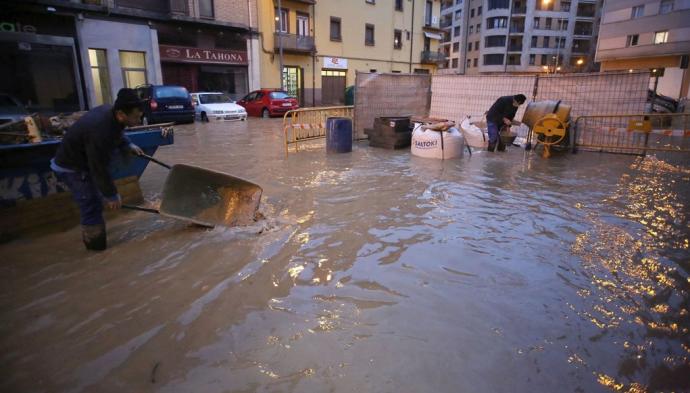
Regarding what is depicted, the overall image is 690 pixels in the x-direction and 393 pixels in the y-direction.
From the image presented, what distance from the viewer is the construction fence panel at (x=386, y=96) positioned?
1166cm

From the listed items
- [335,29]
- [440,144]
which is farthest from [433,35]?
[440,144]

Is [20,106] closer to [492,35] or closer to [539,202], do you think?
[539,202]

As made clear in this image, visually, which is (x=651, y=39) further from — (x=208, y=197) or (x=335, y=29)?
(x=208, y=197)

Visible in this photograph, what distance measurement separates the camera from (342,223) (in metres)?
5.02

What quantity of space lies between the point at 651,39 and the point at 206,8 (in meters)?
35.7

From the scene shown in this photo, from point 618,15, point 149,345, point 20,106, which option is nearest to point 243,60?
point 20,106

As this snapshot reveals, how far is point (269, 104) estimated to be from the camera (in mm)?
20219

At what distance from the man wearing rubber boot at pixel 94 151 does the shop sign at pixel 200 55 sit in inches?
819

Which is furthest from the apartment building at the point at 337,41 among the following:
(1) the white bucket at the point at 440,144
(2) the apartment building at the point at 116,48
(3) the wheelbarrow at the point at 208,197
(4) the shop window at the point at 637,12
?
(3) the wheelbarrow at the point at 208,197

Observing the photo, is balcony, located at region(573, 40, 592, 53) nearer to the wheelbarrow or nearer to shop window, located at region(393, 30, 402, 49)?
shop window, located at region(393, 30, 402, 49)

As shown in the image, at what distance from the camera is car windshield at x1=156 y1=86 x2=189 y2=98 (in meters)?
16.1

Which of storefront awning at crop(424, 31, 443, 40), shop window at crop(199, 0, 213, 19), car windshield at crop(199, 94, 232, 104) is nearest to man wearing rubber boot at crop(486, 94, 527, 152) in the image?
car windshield at crop(199, 94, 232, 104)

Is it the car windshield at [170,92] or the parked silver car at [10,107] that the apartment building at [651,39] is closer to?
the car windshield at [170,92]

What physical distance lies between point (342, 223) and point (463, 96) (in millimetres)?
9265
